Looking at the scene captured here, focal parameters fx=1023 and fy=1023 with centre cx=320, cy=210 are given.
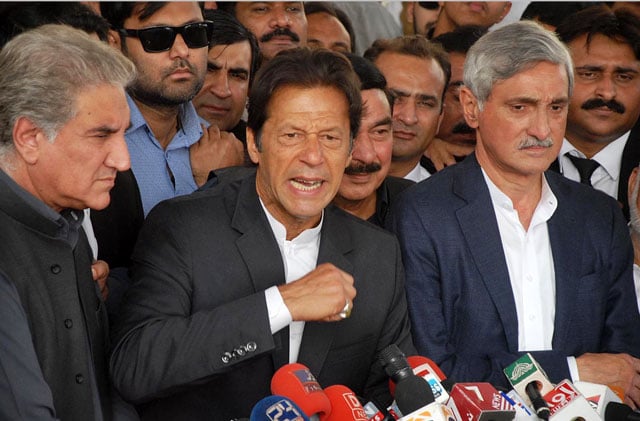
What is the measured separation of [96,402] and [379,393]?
38.6 inches

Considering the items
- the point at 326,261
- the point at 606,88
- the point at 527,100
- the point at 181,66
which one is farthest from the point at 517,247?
the point at 606,88

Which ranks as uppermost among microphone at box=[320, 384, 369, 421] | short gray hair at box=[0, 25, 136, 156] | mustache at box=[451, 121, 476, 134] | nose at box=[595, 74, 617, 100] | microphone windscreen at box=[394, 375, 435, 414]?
short gray hair at box=[0, 25, 136, 156]

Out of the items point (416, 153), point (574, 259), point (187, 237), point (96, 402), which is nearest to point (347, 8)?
point (416, 153)

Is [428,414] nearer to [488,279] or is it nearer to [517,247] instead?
[488,279]

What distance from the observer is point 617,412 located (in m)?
3.04

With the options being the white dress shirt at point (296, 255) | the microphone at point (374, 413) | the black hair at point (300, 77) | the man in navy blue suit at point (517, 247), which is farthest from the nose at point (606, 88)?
the microphone at point (374, 413)

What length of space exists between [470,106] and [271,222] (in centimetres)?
104

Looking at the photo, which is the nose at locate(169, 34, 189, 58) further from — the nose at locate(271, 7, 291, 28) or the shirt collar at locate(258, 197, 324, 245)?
the nose at locate(271, 7, 291, 28)

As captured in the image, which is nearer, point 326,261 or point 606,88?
point 326,261

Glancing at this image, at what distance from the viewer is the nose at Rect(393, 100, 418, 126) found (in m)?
4.98

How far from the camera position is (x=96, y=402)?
300 cm

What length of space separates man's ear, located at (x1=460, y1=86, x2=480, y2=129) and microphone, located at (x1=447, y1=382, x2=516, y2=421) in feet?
4.65

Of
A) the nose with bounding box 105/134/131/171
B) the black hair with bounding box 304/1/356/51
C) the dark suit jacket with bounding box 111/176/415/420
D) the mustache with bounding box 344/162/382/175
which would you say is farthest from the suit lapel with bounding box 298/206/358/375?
the black hair with bounding box 304/1/356/51

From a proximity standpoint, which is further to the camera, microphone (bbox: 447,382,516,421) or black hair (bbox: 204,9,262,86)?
black hair (bbox: 204,9,262,86)
